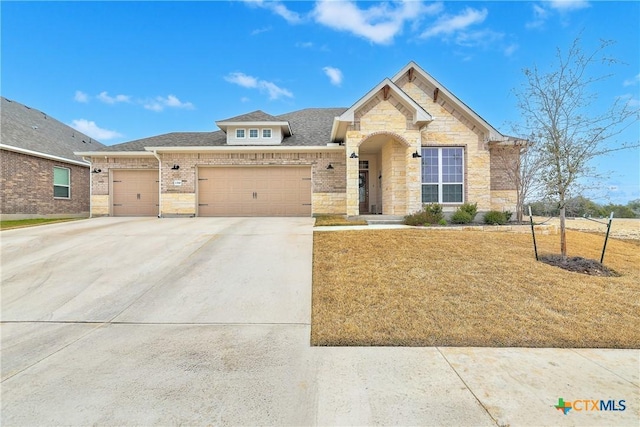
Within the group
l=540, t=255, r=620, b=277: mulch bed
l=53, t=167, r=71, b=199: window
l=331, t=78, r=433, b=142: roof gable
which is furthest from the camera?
l=53, t=167, r=71, b=199: window

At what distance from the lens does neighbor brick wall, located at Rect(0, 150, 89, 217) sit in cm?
1400

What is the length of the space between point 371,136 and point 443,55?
7534mm

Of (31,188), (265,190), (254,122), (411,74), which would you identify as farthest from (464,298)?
(31,188)

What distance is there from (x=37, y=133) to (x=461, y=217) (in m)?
23.2

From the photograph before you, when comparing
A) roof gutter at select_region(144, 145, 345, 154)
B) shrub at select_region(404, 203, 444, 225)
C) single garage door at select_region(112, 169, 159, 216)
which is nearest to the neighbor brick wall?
single garage door at select_region(112, 169, 159, 216)

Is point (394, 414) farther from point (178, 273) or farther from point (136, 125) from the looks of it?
point (136, 125)

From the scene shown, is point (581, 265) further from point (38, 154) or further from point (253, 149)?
point (38, 154)

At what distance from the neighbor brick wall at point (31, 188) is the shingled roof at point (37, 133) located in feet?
2.05

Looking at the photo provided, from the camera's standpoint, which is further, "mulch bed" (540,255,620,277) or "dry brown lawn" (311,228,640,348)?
"mulch bed" (540,255,620,277)

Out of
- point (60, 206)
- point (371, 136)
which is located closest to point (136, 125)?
point (60, 206)

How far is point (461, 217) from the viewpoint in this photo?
38.3ft

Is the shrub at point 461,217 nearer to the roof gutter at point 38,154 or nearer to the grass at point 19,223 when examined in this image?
the grass at point 19,223

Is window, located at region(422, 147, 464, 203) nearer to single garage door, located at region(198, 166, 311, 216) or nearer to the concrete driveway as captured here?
single garage door, located at region(198, 166, 311, 216)

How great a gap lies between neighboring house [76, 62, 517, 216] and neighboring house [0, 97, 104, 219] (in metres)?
2.95
